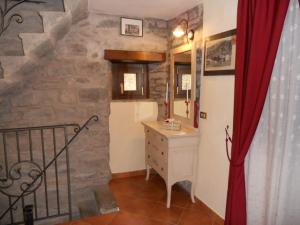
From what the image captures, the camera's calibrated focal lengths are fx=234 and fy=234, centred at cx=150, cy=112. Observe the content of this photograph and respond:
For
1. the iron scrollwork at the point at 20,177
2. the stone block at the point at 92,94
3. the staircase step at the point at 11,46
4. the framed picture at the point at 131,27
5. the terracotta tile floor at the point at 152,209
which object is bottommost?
the terracotta tile floor at the point at 152,209

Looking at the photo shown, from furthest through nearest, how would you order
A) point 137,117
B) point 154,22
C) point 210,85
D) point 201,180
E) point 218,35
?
1. point 137,117
2. point 154,22
3. point 201,180
4. point 210,85
5. point 218,35

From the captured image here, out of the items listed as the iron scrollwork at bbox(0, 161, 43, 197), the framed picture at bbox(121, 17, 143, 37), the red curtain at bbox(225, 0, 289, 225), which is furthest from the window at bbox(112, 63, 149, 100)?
the red curtain at bbox(225, 0, 289, 225)

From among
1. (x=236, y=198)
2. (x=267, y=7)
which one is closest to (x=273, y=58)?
(x=267, y=7)

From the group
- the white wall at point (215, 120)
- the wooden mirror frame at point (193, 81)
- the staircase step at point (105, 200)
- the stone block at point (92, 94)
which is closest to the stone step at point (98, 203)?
the staircase step at point (105, 200)

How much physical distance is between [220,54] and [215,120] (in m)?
0.69

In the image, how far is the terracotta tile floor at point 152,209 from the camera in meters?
2.54

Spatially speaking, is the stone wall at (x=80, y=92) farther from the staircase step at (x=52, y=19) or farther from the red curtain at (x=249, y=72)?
the red curtain at (x=249, y=72)

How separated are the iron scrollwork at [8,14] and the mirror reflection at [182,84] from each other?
1.80m

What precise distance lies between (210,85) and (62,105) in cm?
188

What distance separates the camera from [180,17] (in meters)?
3.21

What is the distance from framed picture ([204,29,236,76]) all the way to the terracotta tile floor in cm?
157

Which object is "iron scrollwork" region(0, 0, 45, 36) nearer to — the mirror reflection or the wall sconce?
the wall sconce

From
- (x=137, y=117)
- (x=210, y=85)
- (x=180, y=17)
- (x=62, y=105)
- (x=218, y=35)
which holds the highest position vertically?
(x=180, y=17)

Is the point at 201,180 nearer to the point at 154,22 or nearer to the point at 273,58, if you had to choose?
the point at 273,58
